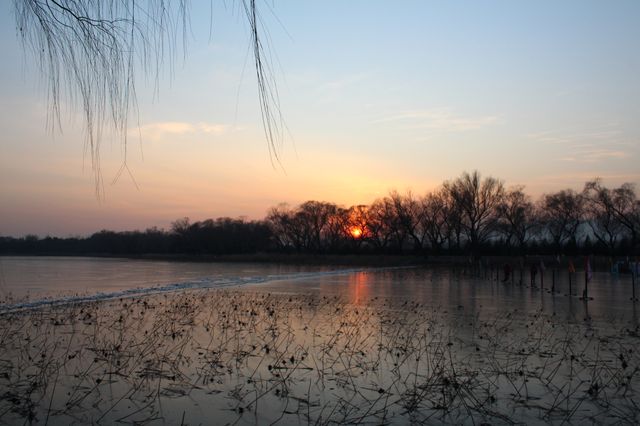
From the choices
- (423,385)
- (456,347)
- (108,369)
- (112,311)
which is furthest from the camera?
(112,311)

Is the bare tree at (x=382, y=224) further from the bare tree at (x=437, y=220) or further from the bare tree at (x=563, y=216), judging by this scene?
the bare tree at (x=563, y=216)

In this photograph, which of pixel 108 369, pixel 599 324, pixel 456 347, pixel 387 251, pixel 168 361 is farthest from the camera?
pixel 387 251

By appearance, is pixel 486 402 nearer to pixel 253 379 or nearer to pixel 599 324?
pixel 253 379

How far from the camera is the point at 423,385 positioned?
851 centimetres

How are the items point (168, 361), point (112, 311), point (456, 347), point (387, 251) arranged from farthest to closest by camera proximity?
point (387, 251), point (112, 311), point (456, 347), point (168, 361)

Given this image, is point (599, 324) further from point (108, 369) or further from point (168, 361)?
point (108, 369)

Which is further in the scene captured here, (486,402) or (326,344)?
(326,344)

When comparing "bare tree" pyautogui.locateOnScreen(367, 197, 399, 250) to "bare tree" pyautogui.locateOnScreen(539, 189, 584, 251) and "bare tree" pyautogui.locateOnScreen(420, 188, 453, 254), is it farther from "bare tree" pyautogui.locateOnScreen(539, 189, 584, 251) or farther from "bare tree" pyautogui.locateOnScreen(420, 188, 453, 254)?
"bare tree" pyautogui.locateOnScreen(539, 189, 584, 251)

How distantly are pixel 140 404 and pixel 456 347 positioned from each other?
272 inches

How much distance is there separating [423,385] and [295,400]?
2.07 metres

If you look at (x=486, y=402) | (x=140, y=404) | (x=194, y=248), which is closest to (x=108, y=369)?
(x=140, y=404)

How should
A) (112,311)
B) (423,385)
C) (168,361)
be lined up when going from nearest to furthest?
(423,385), (168,361), (112,311)

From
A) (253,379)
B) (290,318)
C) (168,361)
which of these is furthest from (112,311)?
(253,379)

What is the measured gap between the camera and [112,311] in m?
18.9
